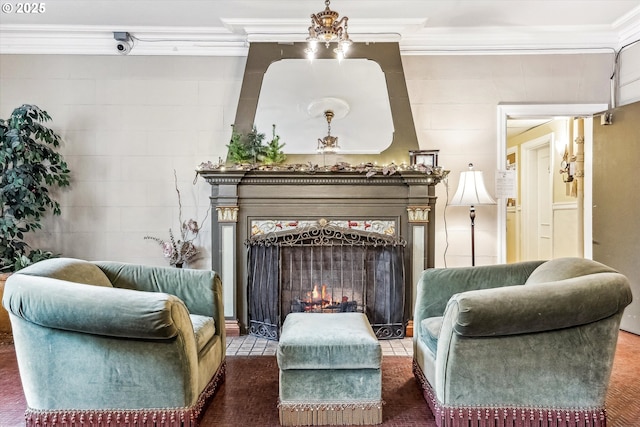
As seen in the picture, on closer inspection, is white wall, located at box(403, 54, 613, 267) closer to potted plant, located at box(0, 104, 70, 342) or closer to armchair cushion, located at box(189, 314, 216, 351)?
armchair cushion, located at box(189, 314, 216, 351)

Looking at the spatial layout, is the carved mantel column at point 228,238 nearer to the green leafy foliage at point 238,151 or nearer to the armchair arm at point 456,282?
the green leafy foliage at point 238,151

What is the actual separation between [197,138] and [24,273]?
2.03 m

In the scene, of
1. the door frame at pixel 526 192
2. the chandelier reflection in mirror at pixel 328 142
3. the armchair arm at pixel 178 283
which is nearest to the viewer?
the armchair arm at pixel 178 283

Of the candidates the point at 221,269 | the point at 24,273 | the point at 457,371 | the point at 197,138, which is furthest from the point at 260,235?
the point at 457,371

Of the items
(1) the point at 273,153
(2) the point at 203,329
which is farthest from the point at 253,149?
(2) the point at 203,329

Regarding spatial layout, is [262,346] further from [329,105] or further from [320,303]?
[329,105]

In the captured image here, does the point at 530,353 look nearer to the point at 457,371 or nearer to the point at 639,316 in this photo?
the point at 457,371

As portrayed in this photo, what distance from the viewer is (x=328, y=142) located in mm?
3439

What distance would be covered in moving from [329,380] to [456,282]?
3.27 ft

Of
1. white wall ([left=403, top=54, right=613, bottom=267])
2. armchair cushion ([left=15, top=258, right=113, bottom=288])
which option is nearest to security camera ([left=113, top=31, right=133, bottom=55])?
armchair cushion ([left=15, top=258, right=113, bottom=288])

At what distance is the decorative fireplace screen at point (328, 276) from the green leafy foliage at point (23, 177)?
180 centimetres

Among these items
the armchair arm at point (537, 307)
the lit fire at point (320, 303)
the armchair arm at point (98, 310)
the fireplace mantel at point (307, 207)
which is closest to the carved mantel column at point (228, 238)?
the fireplace mantel at point (307, 207)

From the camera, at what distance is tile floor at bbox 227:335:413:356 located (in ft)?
9.79

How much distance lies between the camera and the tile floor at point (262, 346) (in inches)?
117
